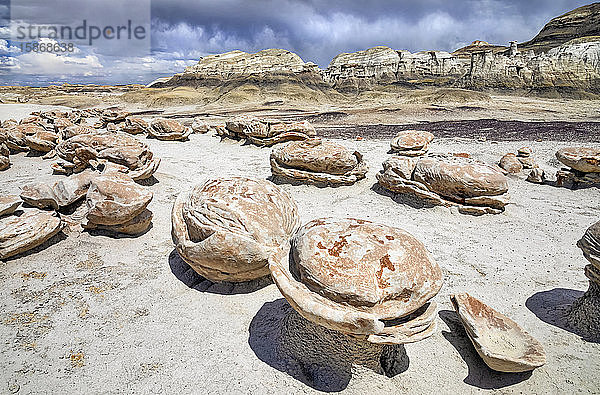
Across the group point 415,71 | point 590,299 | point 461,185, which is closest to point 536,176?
point 461,185

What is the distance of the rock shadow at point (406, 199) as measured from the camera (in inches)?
238

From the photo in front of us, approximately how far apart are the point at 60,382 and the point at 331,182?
221 inches

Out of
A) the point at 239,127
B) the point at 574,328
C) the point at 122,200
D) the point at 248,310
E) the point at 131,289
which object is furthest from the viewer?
the point at 239,127

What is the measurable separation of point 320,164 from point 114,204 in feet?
13.4

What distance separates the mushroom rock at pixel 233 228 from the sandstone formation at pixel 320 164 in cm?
339

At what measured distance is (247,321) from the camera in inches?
122

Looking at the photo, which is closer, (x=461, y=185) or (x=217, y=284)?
(x=217, y=284)

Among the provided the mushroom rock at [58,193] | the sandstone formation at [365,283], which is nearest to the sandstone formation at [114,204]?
the mushroom rock at [58,193]

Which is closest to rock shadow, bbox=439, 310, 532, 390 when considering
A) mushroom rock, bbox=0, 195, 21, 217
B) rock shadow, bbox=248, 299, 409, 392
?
rock shadow, bbox=248, 299, 409, 392

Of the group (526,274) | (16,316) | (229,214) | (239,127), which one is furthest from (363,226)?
(239,127)

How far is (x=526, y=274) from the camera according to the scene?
13.1ft

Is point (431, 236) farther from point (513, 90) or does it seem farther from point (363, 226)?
point (513, 90)

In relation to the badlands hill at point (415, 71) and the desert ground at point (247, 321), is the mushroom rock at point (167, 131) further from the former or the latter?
the badlands hill at point (415, 71)

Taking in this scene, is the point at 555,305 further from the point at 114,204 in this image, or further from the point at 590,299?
the point at 114,204
